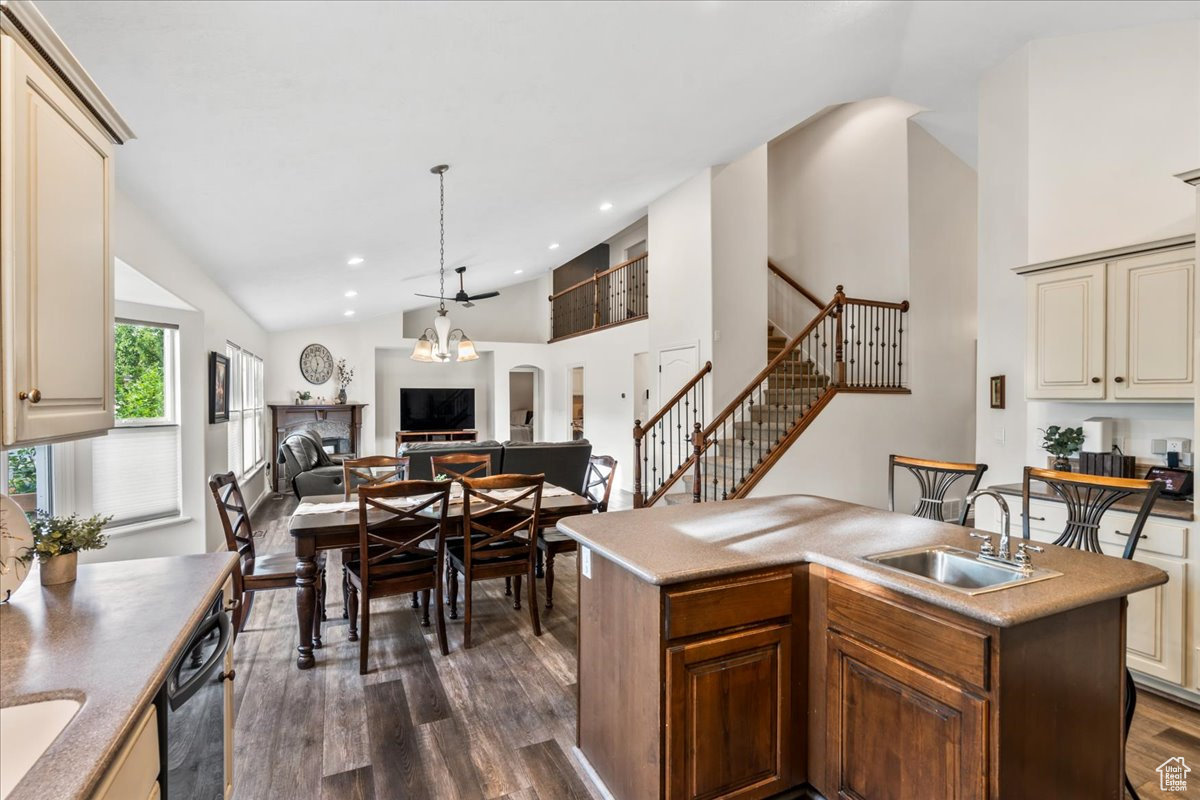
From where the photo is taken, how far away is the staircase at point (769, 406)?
5.49 metres

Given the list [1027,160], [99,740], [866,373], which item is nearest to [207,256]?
[99,740]

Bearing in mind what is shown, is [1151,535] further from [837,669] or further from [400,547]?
[400,547]

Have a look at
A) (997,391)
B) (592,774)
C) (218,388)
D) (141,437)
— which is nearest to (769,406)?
(997,391)

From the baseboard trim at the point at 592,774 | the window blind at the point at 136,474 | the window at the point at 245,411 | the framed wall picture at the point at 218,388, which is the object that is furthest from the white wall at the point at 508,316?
the baseboard trim at the point at 592,774

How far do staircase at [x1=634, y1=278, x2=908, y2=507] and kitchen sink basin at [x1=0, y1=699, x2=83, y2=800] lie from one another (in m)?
4.48

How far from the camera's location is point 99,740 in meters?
0.98

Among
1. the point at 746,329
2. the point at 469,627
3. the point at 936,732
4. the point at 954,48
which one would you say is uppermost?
the point at 954,48

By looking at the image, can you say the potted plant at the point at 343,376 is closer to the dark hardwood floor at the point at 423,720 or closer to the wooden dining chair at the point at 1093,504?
the dark hardwood floor at the point at 423,720

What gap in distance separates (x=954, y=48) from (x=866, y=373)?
328cm

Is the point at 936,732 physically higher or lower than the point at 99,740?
lower

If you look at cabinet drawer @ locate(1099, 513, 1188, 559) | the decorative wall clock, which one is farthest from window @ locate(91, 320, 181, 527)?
the decorative wall clock

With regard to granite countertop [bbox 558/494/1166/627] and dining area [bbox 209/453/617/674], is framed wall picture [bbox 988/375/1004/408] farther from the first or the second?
dining area [bbox 209/453/617/674]

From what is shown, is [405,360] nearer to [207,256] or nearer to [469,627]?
[207,256]

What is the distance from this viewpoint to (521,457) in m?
5.54
